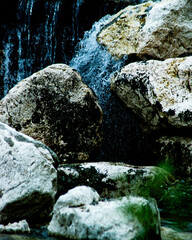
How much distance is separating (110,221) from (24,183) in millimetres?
995

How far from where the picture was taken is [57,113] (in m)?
4.73

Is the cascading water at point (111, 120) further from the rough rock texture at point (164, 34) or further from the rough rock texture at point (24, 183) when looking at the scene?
the rough rock texture at point (24, 183)

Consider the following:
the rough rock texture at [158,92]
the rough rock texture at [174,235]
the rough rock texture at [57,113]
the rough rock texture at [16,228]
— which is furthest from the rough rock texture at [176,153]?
the rough rock texture at [16,228]

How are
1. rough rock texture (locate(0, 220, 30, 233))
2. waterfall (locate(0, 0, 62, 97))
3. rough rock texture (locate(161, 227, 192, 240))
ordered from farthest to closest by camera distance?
1. waterfall (locate(0, 0, 62, 97))
2. rough rock texture (locate(0, 220, 30, 233))
3. rough rock texture (locate(161, 227, 192, 240))

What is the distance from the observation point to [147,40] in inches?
251

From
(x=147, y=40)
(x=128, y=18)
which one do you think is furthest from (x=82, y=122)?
(x=128, y=18)

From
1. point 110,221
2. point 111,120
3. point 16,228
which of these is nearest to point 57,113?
point 111,120

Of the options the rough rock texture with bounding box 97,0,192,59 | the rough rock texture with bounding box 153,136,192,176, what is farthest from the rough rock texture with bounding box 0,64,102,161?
the rough rock texture with bounding box 97,0,192,59

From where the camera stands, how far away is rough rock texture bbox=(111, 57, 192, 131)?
479 cm

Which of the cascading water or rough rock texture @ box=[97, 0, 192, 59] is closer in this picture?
the cascading water

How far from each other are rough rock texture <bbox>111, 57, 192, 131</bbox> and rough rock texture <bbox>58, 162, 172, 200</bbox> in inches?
42.9

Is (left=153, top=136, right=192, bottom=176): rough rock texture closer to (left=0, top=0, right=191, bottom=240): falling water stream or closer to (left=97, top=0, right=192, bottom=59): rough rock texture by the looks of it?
(left=97, top=0, right=192, bottom=59): rough rock texture

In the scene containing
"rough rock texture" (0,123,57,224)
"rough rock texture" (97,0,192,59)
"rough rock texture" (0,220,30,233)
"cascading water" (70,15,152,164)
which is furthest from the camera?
"rough rock texture" (97,0,192,59)

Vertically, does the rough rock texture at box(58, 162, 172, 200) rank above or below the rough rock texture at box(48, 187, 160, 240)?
below
